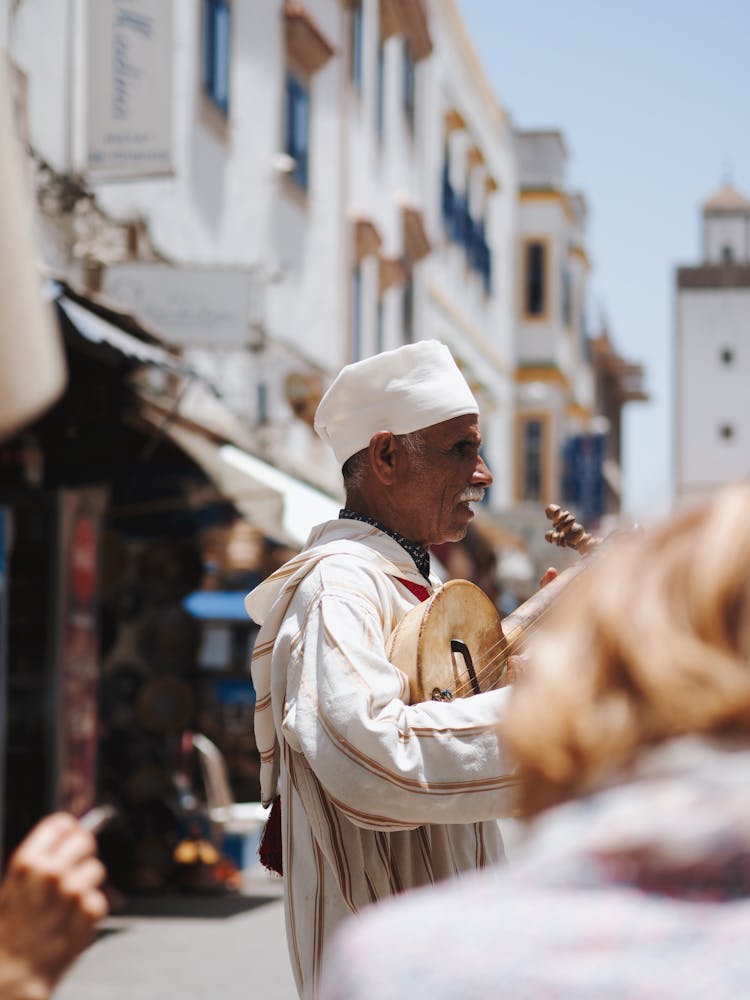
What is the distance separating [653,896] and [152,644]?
10524 mm

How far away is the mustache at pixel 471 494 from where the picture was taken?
11.5ft

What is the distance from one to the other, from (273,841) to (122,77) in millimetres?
7982

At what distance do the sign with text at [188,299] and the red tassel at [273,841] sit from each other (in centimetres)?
839

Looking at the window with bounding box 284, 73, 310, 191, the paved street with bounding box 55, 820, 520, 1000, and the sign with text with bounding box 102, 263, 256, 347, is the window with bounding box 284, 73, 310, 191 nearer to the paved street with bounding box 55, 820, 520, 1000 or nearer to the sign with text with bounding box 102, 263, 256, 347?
the sign with text with bounding box 102, 263, 256, 347

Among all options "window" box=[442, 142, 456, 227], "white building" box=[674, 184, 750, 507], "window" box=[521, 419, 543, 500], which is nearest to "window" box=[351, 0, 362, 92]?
"window" box=[442, 142, 456, 227]

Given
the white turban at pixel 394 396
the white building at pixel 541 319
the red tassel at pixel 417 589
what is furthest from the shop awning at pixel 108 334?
the white building at pixel 541 319

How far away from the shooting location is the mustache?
11.5 feet

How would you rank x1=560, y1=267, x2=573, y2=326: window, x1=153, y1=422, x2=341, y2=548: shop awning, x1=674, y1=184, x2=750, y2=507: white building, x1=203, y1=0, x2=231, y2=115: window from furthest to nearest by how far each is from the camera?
1. x1=674, y1=184, x2=750, y2=507: white building
2. x1=560, y1=267, x2=573, y2=326: window
3. x1=203, y1=0, x2=231, y2=115: window
4. x1=153, y1=422, x2=341, y2=548: shop awning

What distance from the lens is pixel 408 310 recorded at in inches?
933

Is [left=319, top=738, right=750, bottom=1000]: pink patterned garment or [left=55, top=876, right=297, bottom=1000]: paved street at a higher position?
[left=319, top=738, right=750, bottom=1000]: pink patterned garment

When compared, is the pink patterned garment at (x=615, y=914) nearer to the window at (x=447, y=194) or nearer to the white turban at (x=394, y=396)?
the white turban at (x=394, y=396)

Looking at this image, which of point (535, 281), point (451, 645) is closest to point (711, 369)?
point (535, 281)

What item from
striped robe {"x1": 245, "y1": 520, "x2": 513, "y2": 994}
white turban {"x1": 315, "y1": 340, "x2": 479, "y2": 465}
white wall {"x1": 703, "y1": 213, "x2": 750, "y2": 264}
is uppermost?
white wall {"x1": 703, "y1": 213, "x2": 750, "y2": 264}

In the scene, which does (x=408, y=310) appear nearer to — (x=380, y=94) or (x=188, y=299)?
(x=380, y=94)
